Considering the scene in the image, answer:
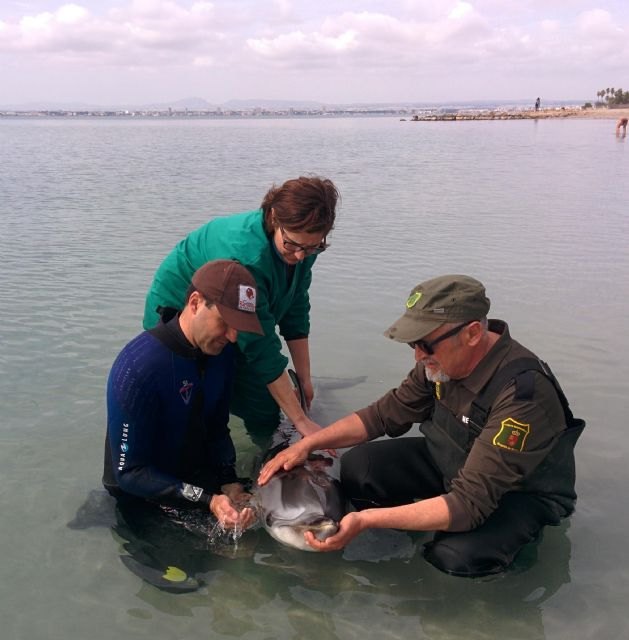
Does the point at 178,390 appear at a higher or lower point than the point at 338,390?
higher

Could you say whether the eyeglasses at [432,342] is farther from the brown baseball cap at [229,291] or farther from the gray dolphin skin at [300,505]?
the gray dolphin skin at [300,505]

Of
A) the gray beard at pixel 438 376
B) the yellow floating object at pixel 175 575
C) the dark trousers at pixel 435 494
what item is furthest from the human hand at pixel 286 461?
the gray beard at pixel 438 376

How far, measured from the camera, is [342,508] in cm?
378

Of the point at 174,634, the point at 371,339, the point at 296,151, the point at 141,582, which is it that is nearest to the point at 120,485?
the point at 141,582

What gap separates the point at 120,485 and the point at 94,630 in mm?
686

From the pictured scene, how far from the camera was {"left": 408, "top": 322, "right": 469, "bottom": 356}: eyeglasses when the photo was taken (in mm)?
3121

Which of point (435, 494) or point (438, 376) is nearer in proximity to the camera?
point (438, 376)

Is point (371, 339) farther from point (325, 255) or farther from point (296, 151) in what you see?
point (296, 151)

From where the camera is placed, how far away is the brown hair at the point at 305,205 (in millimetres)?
3479

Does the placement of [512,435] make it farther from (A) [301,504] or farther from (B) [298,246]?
(B) [298,246]

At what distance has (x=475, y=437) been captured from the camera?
3.45 meters

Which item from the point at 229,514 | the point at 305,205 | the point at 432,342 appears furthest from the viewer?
the point at 305,205

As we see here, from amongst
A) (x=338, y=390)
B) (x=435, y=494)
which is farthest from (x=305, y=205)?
(x=338, y=390)

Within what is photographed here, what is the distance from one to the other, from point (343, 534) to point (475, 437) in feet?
2.78
